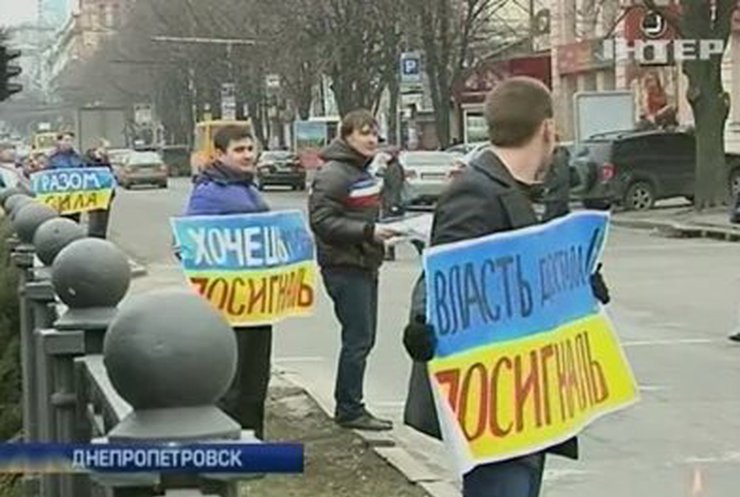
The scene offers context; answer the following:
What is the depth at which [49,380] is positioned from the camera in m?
5.49

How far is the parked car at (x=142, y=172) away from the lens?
7375cm

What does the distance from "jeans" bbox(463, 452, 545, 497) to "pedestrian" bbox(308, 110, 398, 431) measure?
14.6 feet

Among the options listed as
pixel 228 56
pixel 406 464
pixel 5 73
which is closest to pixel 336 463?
pixel 406 464

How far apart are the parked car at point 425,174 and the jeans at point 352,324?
94.0 ft

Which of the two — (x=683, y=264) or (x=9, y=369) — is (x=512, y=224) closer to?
(x=9, y=369)

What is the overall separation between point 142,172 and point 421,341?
69.5 meters

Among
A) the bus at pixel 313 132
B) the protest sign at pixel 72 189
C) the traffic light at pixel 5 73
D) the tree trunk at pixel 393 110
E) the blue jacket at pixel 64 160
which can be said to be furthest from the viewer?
the bus at pixel 313 132

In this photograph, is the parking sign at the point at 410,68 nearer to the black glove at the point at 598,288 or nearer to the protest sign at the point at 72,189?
the protest sign at the point at 72,189

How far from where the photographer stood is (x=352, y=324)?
990cm

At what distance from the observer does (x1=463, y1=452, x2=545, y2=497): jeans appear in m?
4.84

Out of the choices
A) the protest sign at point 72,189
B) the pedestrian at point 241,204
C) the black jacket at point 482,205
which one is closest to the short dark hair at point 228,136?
the pedestrian at point 241,204

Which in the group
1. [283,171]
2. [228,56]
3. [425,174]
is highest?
[228,56]

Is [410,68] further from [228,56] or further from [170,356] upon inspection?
[170,356]

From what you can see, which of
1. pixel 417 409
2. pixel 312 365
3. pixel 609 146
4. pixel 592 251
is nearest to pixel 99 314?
pixel 417 409
